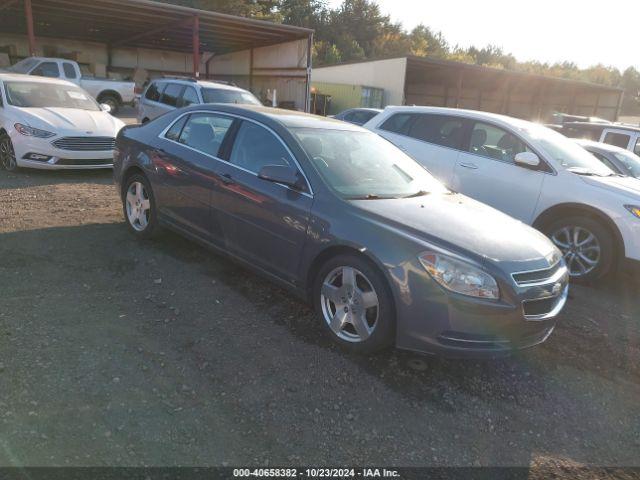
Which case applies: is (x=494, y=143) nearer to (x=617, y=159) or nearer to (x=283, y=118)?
(x=617, y=159)

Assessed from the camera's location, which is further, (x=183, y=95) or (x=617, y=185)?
(x=183, y=95)

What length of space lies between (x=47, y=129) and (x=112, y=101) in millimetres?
13630

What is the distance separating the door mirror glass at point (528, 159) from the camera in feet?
19.5

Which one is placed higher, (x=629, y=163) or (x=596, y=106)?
(x=596, y=106)

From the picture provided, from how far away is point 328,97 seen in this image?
1199 inches

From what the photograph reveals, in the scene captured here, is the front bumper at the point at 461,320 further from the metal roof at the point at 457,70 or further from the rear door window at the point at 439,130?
the metal roof at the point at 457,70

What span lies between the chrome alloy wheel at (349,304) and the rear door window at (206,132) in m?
1.79

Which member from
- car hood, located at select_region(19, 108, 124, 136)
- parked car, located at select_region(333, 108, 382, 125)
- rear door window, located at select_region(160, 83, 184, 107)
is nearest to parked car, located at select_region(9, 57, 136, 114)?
rear door window, located at select_region(160, 83, 184, 107)

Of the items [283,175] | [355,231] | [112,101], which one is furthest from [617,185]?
[112,101]

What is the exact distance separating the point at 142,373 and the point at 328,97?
2904cm

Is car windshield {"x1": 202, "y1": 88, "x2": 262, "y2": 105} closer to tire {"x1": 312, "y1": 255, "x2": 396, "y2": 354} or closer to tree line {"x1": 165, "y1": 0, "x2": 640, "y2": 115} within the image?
tire {"x1": 312, "y1": 255, "x2": 396, "y2": 354}

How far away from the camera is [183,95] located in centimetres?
1195

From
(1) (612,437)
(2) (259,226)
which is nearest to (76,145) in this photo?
(2) (259,226)

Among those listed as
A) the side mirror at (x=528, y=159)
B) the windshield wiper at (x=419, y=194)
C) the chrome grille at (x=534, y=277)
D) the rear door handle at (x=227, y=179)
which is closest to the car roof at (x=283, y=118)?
the rear door handle at (x=227, y=179)
